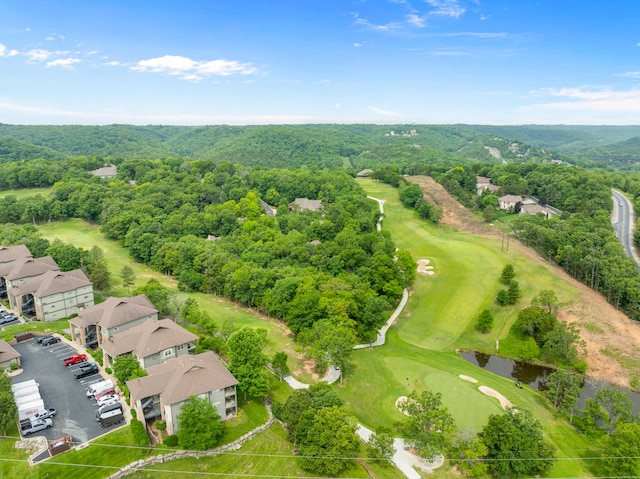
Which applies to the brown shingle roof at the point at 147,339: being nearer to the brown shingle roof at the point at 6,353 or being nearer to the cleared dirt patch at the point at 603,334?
the brown shingle roof at the point at 6,353

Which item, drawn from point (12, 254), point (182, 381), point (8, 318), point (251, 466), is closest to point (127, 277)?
point (8, 318)

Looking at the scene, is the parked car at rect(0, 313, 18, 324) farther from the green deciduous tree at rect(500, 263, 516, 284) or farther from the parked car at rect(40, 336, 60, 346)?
the green deciduous tree at rect(500, 263, 516, 284)

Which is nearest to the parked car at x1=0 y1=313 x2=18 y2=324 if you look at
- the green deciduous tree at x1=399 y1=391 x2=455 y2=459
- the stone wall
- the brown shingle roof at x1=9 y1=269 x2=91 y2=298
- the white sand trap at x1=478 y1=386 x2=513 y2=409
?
the brown shingle roof at x1=9 y1=269 x2=91 y2=298

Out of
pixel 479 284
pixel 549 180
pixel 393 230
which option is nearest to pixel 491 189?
pixel 549 180

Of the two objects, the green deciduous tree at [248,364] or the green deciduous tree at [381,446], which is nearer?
the green deciduous tree at [381,446]

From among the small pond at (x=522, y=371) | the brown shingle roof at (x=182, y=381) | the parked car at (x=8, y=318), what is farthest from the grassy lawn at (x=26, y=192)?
the small pond at (x=522, y=371)

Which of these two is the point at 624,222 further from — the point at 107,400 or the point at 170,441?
the point at 107,400
